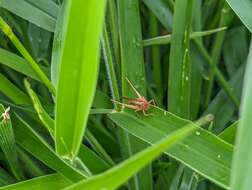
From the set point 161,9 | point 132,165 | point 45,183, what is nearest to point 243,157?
point 132,165

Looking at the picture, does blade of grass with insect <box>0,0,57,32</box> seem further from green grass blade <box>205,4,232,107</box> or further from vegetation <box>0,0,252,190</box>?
green grass blade <box>205,4,232,107</box>

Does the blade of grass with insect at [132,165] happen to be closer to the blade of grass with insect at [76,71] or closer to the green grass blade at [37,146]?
the blade of grass with insect at [76,71]

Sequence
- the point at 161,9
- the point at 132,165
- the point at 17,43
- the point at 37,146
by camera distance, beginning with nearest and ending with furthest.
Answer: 1. the point at 132,165
2. the point at 17,43
3. the point at 37,146
4. the point at 161,9

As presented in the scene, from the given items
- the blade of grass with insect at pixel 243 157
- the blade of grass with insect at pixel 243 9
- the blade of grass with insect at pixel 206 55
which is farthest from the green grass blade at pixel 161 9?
the blade of grass with insect at pixel 243 157

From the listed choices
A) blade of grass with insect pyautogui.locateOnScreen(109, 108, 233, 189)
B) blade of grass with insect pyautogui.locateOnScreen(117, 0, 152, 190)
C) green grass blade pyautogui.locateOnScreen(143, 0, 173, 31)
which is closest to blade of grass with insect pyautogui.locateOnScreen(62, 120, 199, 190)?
blade of grass with insect pyautogui.locateOnScreen(109, 108, 233, 189)

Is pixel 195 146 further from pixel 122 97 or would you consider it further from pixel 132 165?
pixel 132 165

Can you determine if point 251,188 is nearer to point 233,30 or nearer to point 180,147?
point 180,147
